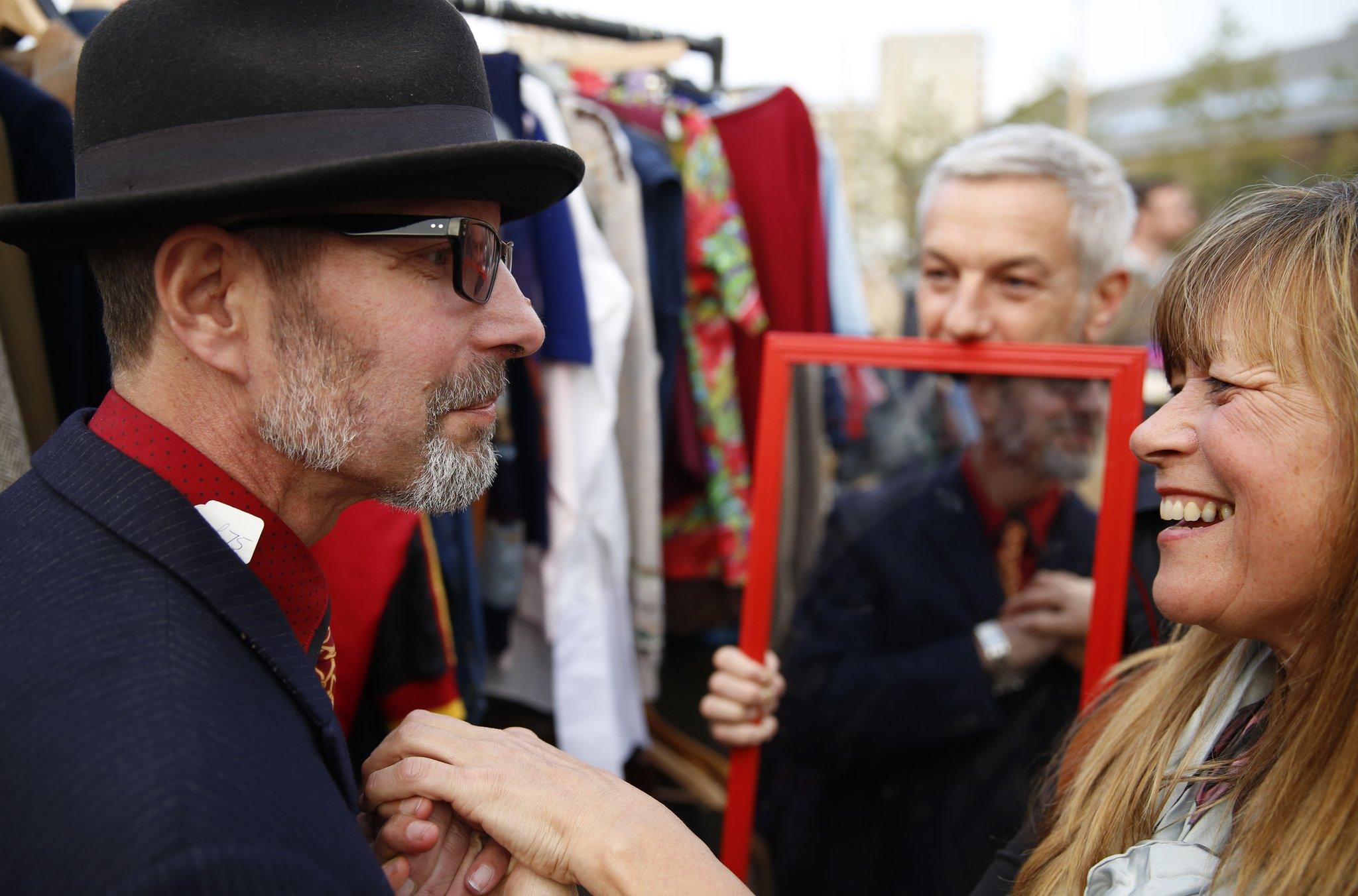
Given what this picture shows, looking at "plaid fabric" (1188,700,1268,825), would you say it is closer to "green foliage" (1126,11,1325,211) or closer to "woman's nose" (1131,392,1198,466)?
"woman's nose" (1131,392,1198,466)

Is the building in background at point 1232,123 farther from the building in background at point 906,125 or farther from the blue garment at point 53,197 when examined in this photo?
the blue garment at point 53,197

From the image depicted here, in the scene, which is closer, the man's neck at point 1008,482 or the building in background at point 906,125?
the man's neck at point 1008,482

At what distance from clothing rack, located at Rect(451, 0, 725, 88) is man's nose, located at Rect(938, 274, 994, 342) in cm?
143

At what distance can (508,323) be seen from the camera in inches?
51.4

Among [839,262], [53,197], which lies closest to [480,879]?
[53,197]

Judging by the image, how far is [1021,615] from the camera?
202 centimetres

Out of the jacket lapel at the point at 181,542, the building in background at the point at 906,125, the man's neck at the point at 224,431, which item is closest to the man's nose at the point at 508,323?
the man's neck at the point at 224,431

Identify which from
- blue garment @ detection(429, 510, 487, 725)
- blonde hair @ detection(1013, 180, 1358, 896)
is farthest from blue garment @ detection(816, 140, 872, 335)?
blonde hair @ detection(1013, 180, 1358, 896)

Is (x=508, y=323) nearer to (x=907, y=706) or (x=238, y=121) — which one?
(x=238, y=121)

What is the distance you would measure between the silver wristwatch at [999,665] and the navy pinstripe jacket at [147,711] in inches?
54.3

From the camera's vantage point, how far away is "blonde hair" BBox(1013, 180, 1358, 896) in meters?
1.02

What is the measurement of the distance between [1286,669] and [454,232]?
1.22 meters

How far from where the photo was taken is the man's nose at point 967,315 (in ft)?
6.46

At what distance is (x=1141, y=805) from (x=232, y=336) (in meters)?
1.37
